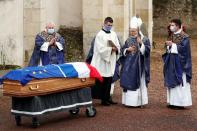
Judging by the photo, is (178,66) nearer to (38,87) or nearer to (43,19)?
(38,87)

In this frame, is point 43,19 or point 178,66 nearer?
point 178,66

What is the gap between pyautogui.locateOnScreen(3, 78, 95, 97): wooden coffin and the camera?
957cm

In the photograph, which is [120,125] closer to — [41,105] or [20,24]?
[41,105]

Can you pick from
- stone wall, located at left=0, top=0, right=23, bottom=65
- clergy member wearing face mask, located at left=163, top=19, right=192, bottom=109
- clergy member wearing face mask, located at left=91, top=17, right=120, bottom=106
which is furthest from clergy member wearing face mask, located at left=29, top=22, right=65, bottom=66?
stone wall, located at left=0, top=0, right=23, bottom=65

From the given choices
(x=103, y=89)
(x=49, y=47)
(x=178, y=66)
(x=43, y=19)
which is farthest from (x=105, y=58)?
(x=43, y=19)

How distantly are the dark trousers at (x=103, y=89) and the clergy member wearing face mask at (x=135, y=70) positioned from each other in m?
0.30

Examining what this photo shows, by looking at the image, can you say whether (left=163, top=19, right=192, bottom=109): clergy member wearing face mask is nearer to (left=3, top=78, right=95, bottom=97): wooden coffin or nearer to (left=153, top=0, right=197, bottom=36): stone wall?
(left=3, top=78, right=95, bottom=97): wooden coffin

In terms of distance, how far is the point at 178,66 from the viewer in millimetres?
11969

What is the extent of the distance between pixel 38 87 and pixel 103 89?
2.79 metres

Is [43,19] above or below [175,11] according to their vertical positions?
below

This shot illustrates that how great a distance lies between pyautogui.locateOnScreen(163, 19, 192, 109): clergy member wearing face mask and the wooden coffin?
8.26 ft

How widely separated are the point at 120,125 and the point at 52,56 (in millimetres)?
2231

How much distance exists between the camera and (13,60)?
15.1 meters

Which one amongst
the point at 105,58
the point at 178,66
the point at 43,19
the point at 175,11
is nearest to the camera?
the point at 178,66
